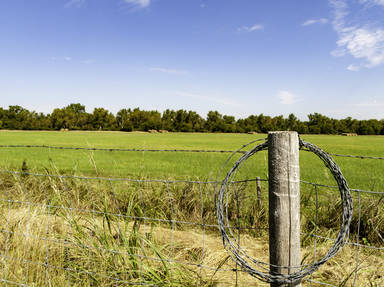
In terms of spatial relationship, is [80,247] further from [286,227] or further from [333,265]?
[333,265]

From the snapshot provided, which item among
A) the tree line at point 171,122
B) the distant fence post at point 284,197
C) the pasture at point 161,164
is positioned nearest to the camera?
the distant fence post at point 284,197

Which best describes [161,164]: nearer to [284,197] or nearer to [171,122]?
[284,197]

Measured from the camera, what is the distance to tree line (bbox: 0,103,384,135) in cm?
7156

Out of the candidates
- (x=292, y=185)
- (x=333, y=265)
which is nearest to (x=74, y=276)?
(x=292, y=185)

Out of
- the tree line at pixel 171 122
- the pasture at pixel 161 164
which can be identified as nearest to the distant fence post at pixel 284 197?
the pasture at pixel 161 164

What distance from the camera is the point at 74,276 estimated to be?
2762 mm

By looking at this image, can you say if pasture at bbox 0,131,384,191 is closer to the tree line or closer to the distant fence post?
the distant fence post

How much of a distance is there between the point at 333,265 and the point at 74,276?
2907mm

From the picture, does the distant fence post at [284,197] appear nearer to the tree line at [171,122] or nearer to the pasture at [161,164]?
the pasture at [161,164]

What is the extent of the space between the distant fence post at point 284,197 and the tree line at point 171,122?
236 ft

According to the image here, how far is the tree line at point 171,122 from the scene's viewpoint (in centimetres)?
7156

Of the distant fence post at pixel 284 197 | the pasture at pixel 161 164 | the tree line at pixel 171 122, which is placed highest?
the tree line at pixel 171 122

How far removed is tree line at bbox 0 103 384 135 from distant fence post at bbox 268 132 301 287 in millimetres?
72063

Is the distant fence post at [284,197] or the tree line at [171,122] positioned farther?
the tree line at [171,122]
